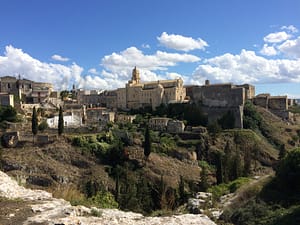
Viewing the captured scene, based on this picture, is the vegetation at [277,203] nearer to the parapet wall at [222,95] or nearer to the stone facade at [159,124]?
the stone facade at [159,124]

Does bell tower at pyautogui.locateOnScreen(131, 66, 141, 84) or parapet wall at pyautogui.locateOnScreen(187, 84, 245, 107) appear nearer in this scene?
parapet wall at pyautogui.locateOnScreen(187, 84, 245, 107)

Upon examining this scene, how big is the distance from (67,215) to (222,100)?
48.9 m

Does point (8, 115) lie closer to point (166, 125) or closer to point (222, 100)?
point (166, 125)

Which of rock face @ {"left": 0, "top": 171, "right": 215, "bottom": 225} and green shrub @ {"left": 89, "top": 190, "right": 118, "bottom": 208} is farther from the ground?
rock face @ {"left": 0, "top": 171, "right": 215, "bottom": 225}

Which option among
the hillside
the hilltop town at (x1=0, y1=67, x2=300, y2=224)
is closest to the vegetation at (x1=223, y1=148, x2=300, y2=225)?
the hilltop town at (x1=0, y1=67, x2=300, y2=224)

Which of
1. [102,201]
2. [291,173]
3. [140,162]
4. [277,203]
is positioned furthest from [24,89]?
[277,203]

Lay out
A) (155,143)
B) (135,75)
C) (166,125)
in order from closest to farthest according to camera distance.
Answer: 1. (155,143)
2. (166,125)
3. (135,75)

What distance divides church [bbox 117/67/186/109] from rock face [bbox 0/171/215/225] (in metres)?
49.1

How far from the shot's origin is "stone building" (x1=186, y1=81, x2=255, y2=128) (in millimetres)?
52806

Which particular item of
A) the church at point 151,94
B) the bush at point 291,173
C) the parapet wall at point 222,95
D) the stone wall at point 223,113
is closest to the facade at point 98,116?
the church at point 151,94

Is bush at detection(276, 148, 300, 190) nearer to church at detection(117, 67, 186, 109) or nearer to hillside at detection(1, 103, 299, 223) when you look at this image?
hillside at detection(1, 103, 299, 223)

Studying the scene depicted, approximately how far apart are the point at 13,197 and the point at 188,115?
44746mm

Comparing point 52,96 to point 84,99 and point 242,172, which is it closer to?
point 84,99

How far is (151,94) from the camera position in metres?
62.0
